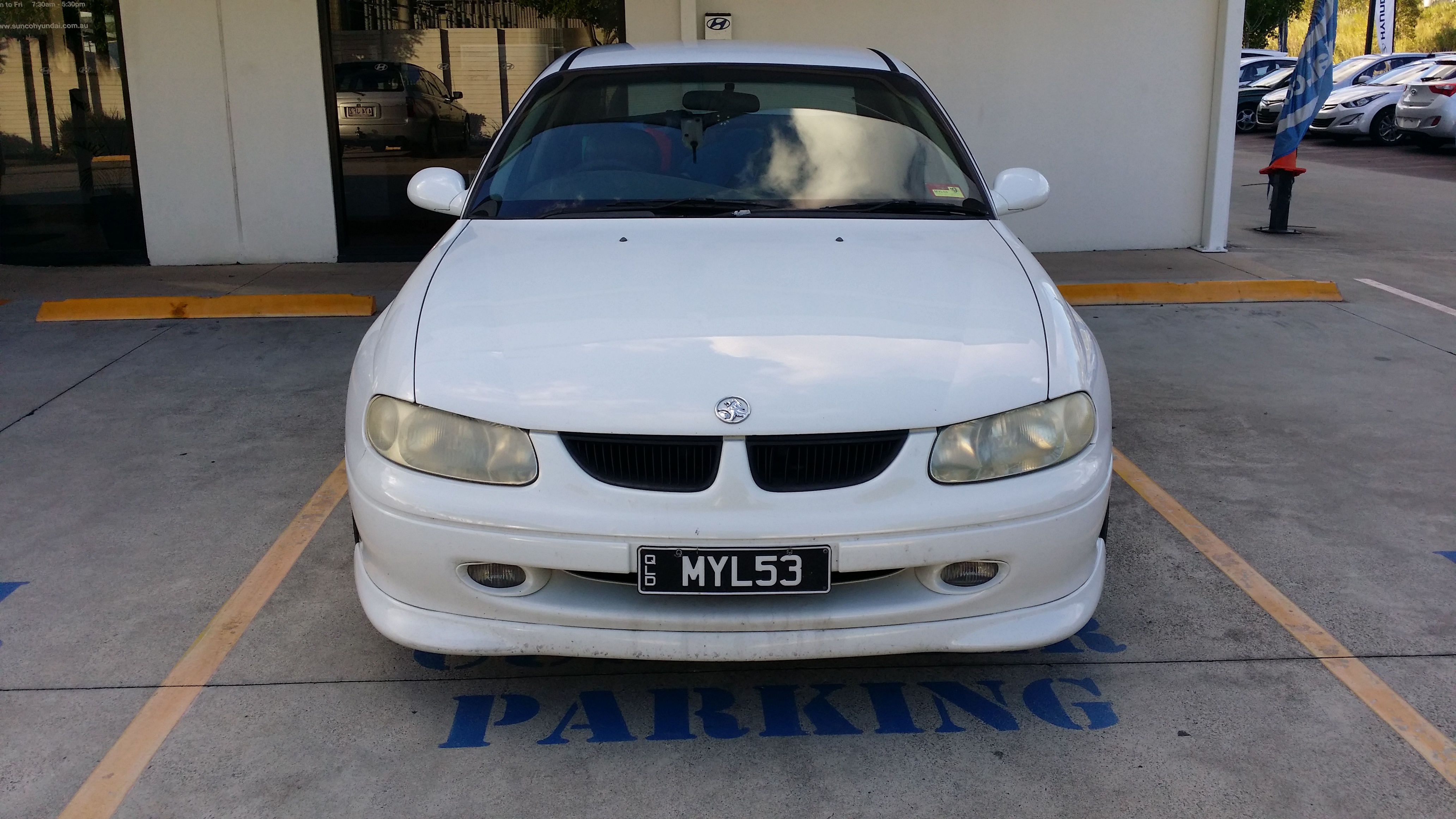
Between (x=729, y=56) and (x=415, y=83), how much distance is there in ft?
19.4

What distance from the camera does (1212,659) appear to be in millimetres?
3406

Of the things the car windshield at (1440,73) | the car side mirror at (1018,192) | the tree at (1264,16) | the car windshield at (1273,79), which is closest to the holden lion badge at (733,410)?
the car side mirror at (1018,192)

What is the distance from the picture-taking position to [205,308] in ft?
25.8

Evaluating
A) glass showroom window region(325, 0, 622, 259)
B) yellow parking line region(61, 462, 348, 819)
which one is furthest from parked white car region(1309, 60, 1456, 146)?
yellow parking line region(61, 462, 348, 819)

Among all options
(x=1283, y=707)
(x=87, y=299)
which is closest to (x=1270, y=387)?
(x=1283, y=707)

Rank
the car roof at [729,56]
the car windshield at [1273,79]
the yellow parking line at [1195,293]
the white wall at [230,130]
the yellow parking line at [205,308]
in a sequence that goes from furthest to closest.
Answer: the car windshield at [1273,79] < the white wall at [230,130] < the yellow parking line at [1195,293] < the yellow parking line at [205,308] < the car roof at [729,56]

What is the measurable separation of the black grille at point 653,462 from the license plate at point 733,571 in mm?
148

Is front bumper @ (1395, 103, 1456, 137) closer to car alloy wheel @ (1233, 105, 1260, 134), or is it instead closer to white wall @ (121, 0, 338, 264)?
car alloy wheel @ (1233, 105, 1260, 134)

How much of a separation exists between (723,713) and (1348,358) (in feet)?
16.7

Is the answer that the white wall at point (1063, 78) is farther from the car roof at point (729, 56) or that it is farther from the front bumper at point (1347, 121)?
the front bumper at point (1347, 121)

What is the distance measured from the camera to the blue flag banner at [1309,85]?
34.8 feet

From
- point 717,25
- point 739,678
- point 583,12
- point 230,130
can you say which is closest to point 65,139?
point 230,130

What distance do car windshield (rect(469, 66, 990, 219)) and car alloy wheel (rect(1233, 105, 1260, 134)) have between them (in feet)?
85.1

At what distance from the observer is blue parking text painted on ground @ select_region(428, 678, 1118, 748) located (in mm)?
3041
